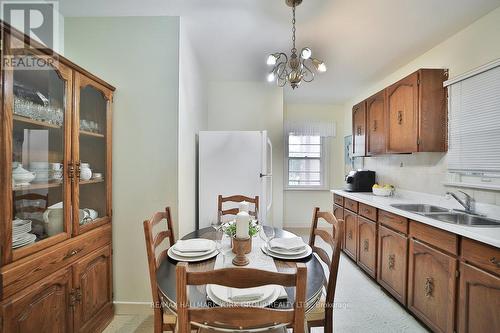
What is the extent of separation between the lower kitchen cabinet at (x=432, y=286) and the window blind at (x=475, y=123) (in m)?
0.85

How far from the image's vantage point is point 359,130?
339 cm

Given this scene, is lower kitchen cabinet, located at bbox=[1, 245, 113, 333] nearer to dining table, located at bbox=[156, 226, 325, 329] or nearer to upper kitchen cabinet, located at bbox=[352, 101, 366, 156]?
dining table, located at bbox=[156, 226, 325, 329]

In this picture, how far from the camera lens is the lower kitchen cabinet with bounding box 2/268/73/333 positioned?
1.08 meters

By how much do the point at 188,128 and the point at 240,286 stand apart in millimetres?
1915

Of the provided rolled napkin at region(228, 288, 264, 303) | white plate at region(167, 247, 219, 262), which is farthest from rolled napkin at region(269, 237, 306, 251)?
rolled napkin at region(228, 288, 264, 303)

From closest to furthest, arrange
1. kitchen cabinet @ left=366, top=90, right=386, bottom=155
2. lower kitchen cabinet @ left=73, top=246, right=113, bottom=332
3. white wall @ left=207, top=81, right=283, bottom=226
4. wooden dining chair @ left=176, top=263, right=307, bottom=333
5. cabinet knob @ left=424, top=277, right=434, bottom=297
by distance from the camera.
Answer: wooden dining chair @ left=176, top=263, right=307, bottom=333, lower kitchen cabinet @ left=73, top=246, right=113, bottom=332, cabinet knob @ left=424, top=277, right=434, bottom=297, kitchen cabinet @ left=366, top=90, right=386, bottom=155, white wall @ left=207, top=81, right=283, bottom=226

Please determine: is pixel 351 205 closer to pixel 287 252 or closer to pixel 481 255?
pixel 481 255

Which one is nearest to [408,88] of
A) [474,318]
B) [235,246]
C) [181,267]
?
[474,318]

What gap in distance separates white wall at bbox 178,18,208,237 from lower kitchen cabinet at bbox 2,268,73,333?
849 millimetres

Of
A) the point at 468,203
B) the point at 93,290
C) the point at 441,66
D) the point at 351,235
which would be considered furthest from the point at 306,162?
the point at 93,290

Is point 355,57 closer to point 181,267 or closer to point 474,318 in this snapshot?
point 474,318

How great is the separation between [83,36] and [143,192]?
1405 mm

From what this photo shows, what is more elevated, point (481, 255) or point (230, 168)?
point (230, 168)

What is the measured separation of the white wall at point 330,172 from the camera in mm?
4523
